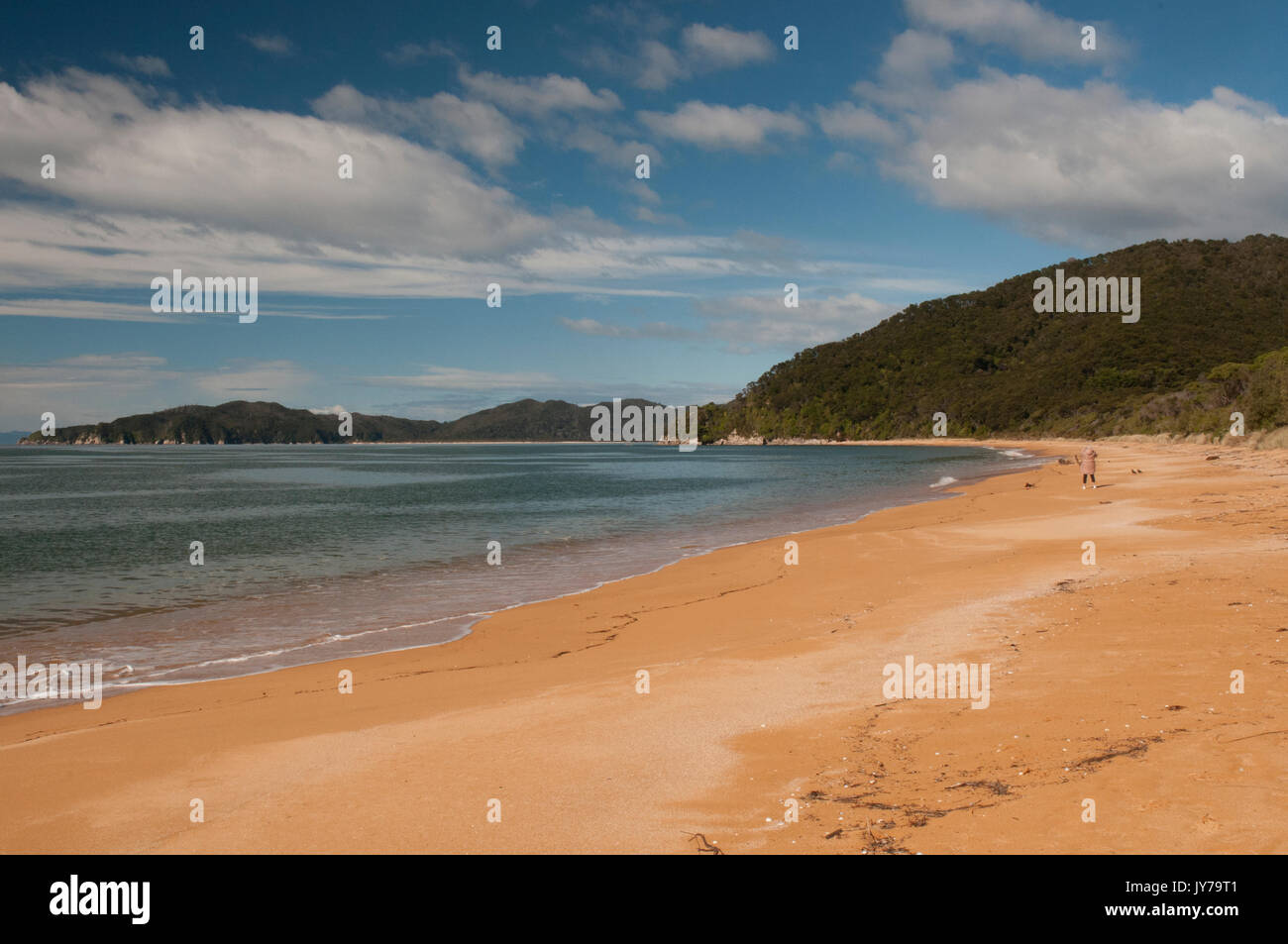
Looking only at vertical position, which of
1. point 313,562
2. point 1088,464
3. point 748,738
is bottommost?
point 313,562

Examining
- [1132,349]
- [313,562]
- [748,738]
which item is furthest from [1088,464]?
[1132,349]

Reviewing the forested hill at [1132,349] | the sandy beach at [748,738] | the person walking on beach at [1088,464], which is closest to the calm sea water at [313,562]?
the sandy beach at [748,738]

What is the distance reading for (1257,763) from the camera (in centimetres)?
516

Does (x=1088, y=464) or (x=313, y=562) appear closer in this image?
(x=313, y=562)

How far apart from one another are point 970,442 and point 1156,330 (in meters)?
39.0

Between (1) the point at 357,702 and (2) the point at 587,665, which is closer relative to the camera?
(1) the point at 357,702

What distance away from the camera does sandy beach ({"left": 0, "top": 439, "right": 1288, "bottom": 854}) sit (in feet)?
16.4

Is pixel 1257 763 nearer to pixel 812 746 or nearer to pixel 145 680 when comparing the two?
pixel 812 746

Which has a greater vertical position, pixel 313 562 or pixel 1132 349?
pixel 1132 349

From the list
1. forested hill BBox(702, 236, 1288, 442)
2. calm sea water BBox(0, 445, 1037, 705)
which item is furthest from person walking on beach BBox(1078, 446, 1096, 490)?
forested hill BBox(702, 236, 1288, 442)

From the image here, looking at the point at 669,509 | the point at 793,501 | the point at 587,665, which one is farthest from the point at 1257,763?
the point at 793,501

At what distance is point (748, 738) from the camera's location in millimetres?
6941

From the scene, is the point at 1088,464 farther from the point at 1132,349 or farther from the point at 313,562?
the point at 1132,349

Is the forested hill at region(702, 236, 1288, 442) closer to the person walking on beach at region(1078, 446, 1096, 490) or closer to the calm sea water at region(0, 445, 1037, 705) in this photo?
the person walking on beach at region(1078, 446, 1096, 490)
